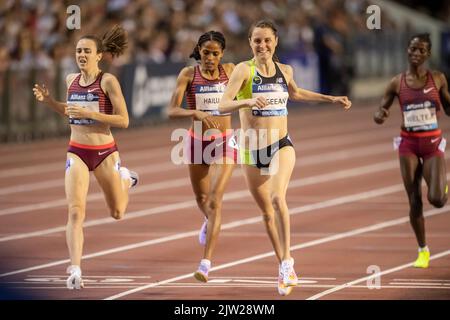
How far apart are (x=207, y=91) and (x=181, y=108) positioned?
0.59 m

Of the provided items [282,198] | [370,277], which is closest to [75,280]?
[282,198]

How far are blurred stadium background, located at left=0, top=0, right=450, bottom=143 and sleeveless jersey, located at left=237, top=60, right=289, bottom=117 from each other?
976cm

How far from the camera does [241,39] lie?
33.2m

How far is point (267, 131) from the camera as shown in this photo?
12.4 meters

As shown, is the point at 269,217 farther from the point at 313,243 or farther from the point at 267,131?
the point at 313,243

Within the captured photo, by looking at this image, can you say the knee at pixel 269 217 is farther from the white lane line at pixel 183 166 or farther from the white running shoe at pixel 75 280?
the white lane line at pixel 183 166

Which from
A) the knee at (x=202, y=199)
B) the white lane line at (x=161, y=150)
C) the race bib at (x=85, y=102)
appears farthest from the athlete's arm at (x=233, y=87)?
the white lane line at (x=161, y=150)

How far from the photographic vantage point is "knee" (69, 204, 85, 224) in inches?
481

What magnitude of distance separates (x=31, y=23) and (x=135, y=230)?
32.9 feet

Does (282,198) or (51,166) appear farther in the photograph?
(51,166)

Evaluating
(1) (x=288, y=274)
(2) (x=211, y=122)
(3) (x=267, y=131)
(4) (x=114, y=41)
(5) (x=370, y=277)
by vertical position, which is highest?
(4) (x=114, y=41)

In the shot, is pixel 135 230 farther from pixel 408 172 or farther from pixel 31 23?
pixel 31 23

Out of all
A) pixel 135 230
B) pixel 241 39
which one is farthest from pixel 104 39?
pixel 241 39

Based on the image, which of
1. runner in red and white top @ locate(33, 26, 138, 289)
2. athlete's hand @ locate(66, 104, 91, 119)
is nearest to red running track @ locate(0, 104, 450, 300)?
runner in red and white top @ locate(33, 26, 138, 289)
